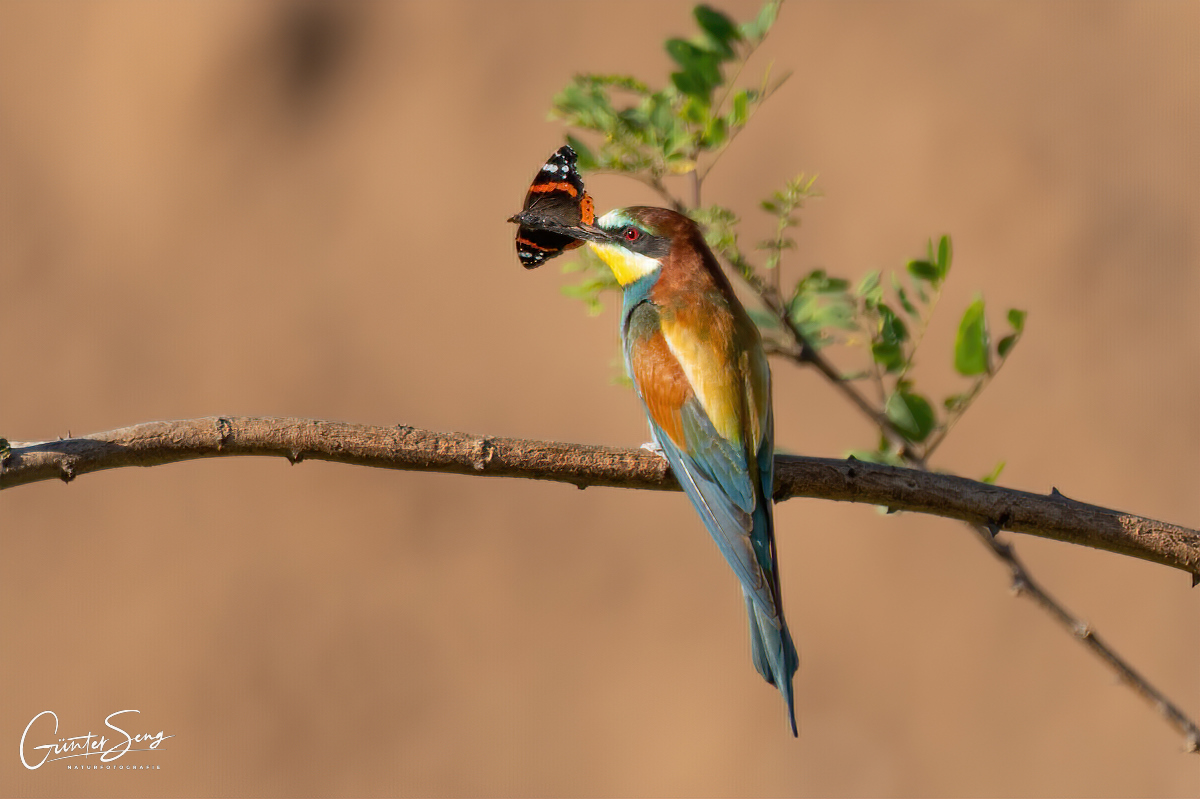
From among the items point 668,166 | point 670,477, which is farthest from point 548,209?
point 670,477

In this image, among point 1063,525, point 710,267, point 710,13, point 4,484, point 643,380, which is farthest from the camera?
point 710,267

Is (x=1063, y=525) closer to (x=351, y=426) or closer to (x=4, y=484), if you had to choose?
(x=351, y=426)

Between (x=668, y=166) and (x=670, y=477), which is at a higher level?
(x=668, y=166)

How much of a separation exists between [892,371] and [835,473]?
0.55 ft

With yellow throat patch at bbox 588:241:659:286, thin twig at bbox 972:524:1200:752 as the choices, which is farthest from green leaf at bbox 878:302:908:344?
yellow throat patch at bbox 588:241:659:286

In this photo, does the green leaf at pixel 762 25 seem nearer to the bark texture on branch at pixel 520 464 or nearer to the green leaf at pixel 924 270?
the green leaf at pixel 924 270

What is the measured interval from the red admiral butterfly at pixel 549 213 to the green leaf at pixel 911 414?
21.2 inches

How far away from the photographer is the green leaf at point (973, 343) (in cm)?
118

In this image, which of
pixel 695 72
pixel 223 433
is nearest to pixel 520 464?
pixel 223 433

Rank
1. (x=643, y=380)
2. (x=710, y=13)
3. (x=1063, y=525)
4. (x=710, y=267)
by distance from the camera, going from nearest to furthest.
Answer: (x=1063, y=525) → (x=710, y=13) → (x=643, y=380) → (x=710, y=267)

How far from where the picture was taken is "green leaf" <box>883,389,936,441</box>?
1.22 metres

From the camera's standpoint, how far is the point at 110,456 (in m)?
0.98

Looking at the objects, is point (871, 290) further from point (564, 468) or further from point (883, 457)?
point (564, 468)

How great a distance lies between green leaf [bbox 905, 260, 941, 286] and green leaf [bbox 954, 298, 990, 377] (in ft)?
0.35
